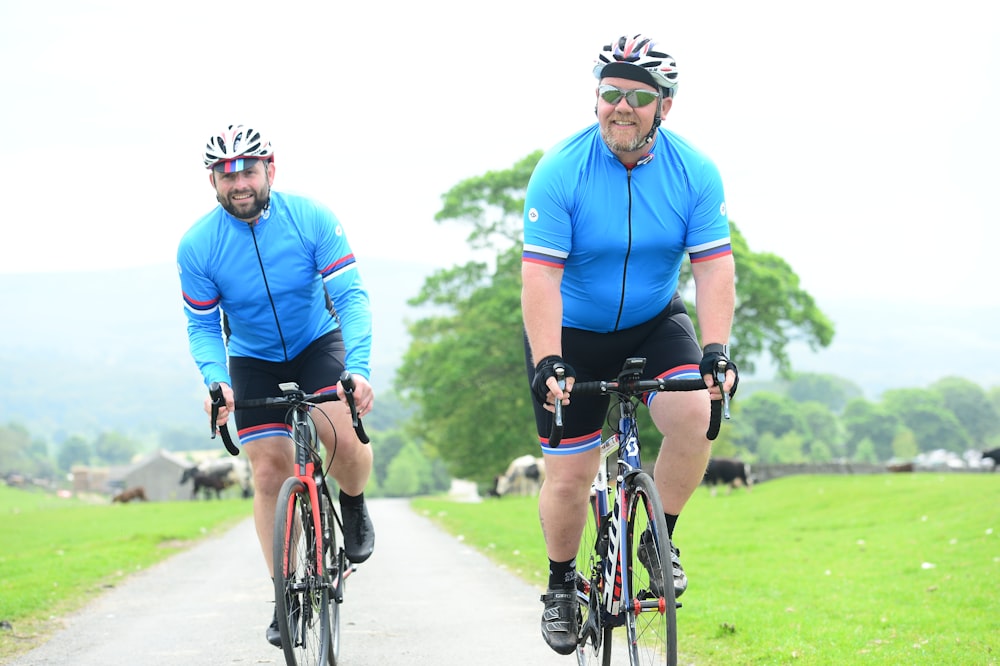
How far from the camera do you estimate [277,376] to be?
6352 mm

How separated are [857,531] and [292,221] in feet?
50.5

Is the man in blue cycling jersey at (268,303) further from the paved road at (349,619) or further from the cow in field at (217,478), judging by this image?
the cow in field at (217,478)

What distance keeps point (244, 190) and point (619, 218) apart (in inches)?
81.6

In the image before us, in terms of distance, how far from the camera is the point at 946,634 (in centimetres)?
763

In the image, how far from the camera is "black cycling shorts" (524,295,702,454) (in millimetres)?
5117

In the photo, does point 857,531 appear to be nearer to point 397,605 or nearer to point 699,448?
point 397,605

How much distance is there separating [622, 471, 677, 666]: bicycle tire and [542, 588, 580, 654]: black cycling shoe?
0.49 meters

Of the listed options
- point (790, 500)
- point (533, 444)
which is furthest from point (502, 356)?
point (790, 500)

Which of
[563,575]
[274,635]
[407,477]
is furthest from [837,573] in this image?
[407,477]

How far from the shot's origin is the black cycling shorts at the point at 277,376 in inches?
239

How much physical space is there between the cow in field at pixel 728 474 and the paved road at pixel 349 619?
74.2ft

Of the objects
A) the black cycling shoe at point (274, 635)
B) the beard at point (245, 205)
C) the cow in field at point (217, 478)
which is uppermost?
the beard at point (245, 205)

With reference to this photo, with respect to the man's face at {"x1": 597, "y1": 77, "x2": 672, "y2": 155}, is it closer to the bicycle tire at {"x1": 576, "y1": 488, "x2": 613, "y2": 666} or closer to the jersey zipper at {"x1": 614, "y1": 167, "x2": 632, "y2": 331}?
the jersey zipper at {"x1": 614, "y1": 167, "x2": 632, "y2": 331}

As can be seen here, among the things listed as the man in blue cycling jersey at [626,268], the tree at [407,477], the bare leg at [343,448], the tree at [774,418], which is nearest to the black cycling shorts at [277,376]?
the bare leg at [343,448]
